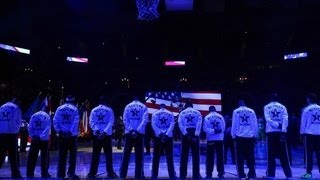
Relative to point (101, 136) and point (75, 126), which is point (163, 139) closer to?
point (101, 136)

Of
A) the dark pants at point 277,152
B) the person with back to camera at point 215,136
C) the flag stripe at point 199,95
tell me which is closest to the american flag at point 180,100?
the flag stripe at point 199,95

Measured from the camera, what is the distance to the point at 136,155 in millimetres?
11906

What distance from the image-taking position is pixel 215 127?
1230 cm

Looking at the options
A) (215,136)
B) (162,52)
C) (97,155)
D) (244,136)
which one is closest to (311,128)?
(244,136)

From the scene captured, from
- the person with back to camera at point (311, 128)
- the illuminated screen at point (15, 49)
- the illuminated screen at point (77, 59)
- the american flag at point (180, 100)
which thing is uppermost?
the illuminated screen at point (77, 59)

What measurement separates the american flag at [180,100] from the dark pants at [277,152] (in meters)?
18.9

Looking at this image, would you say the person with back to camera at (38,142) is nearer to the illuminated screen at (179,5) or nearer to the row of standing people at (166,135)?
the row of standing people at (166,135)

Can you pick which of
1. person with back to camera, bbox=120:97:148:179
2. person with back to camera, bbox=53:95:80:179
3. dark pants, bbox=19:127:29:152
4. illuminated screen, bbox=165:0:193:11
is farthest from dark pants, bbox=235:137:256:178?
dark pants, bbox=19:127:29:152

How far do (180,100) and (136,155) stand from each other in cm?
2014

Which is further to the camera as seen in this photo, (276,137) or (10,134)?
(10,134)

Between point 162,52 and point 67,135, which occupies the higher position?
point 162,52

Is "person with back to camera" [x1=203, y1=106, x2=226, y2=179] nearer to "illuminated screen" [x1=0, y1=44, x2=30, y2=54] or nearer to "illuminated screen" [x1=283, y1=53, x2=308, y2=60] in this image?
"illuminated screen" [x1=0, y1=44, x2=30, y2=54]

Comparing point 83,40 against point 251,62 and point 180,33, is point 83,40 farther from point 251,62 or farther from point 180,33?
point 251,62

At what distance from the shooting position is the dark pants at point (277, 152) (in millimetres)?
11570
